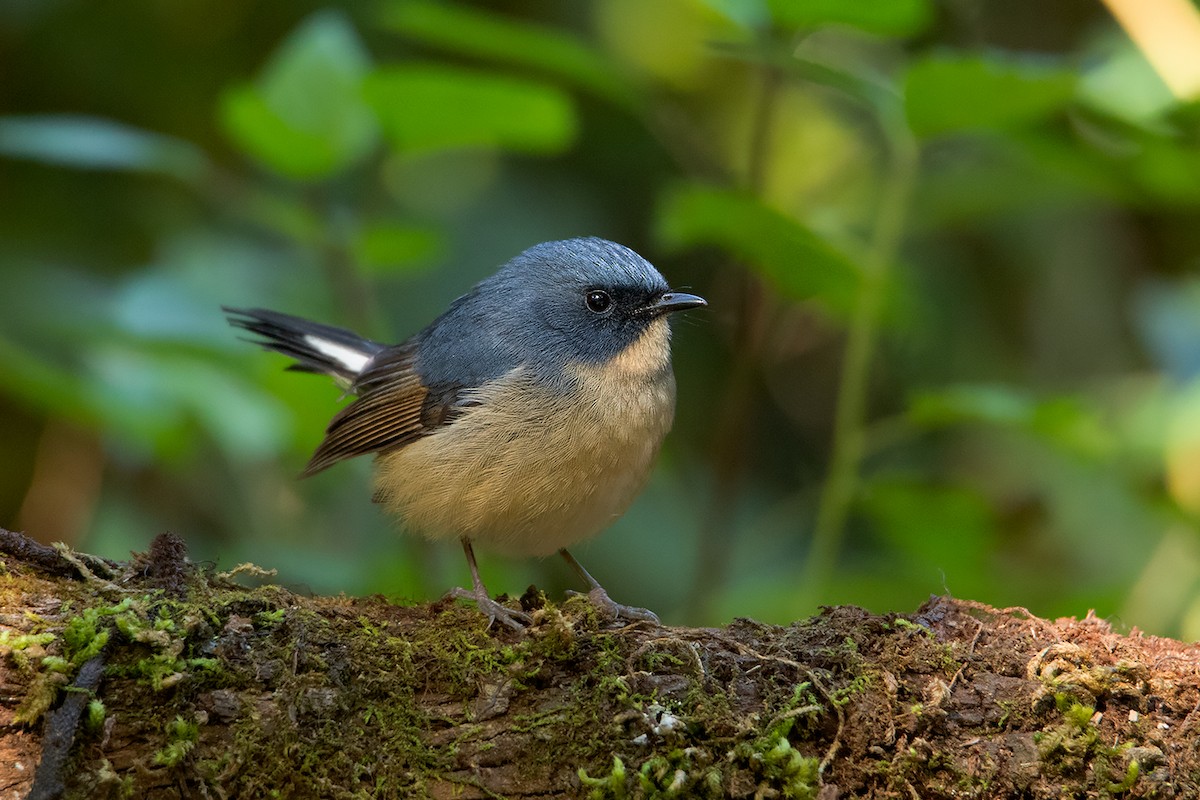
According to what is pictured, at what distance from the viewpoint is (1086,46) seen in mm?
6727

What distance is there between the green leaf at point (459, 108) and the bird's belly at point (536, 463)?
1.17m

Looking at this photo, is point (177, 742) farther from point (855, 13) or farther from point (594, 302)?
point (855, 13)

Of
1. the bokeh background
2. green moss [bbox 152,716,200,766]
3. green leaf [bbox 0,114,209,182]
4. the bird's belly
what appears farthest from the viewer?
the bokeh background

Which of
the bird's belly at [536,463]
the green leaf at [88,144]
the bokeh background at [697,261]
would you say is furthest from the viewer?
the bokeh background at [697,261]

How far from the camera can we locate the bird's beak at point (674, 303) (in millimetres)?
4371

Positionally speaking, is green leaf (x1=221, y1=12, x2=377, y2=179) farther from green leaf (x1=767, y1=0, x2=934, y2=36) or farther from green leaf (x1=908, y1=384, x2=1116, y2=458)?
green leaf (x1=908, y1=384, x2=1116, y2=458)

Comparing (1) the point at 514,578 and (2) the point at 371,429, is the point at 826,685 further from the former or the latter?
(1) the point at 514,578

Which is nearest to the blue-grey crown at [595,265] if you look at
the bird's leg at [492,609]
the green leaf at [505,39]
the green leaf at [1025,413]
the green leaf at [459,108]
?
the green leaf at [459,108]

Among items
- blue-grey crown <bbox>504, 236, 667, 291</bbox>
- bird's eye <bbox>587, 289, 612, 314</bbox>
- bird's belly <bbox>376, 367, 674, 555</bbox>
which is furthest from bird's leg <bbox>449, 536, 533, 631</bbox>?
blue-grey crown <bbox>504, 236, 667, 291</bbox>

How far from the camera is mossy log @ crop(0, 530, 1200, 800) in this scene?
8.00 ft

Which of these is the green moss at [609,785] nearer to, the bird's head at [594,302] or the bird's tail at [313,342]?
the bird's head at [594,302]

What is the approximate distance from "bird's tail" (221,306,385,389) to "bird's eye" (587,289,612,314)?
1213 millimetres

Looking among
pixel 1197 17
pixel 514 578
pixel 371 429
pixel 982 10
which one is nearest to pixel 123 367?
pixel 371 429

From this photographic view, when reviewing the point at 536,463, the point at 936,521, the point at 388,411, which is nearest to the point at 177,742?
the point at 536,463
